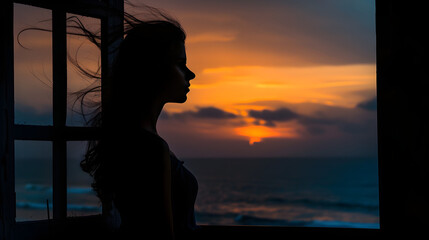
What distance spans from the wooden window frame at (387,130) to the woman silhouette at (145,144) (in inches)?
7.2

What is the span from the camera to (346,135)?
81.0ft

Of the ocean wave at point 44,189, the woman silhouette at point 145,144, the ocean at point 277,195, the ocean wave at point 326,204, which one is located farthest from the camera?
the ocean wave at point 44,189

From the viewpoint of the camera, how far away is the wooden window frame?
1.42 metres

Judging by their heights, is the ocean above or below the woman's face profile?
below

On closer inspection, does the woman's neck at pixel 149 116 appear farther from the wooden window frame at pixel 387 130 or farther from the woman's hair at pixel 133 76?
the wooden window frame at pixel 387 130

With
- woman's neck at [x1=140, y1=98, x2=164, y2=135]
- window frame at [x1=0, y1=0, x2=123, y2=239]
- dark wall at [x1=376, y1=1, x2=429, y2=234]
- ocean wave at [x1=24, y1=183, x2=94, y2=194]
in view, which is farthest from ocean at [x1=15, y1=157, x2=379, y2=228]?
dark wall at [x1=376, y1=1, x2=429, y2=234]

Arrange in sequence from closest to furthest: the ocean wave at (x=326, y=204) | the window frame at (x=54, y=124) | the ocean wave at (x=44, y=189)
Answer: the window frame at (x=54, y=124) < the ocean wave at (x=326, y=204) < the ocean wave at (x=44, y=189)

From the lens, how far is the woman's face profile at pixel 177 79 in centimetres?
149

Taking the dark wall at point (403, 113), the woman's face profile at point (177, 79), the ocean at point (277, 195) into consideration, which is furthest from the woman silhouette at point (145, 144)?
the ocean at point (277, 195)

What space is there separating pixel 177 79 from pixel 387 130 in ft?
2.51

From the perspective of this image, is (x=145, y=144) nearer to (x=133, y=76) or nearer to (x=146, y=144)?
(x=146, y=144)

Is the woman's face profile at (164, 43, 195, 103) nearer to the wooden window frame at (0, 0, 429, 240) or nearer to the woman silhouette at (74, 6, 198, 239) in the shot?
the woman silhouette at (74, 6, 198, 239)

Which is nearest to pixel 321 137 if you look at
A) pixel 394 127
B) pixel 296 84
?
pixel 296 84

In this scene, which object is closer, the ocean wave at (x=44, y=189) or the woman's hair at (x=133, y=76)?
the woman's hair at (x=133, y=76)
